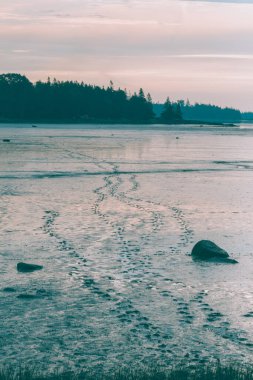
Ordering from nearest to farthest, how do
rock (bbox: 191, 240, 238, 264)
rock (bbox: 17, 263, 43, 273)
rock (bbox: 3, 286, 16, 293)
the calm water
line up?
the calm water < rock (bbox: 3, 286, 16, 293) < rock (bbox: 17, 263, 43, 273) < rock (bbox: 191, 240, 238, 264)

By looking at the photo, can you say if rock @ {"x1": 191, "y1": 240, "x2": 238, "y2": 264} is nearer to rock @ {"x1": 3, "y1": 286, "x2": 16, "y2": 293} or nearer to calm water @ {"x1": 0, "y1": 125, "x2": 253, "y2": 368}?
calm water @ {"x1": 0, "y1": 125, "x2": 253, "y2": 368}

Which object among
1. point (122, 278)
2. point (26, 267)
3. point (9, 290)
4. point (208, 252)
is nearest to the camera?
point (9, 290)

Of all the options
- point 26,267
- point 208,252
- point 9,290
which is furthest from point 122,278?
point 208,252

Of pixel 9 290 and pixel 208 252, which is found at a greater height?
pixel 208 252

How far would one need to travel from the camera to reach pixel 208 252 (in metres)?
13.9

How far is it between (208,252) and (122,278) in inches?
103

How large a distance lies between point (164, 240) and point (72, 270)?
3755mm

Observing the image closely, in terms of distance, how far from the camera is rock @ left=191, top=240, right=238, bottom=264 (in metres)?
13.9

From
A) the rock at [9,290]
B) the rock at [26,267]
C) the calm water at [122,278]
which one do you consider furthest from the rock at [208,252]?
the rock at [9,290]

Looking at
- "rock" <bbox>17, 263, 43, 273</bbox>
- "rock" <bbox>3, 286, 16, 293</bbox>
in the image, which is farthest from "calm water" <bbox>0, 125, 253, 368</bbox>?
"rock" <bbox>17, 263, 43, 273</bbox>

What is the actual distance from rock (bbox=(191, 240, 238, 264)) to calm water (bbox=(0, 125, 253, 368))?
31 centimetres

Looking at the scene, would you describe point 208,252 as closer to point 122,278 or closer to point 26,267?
point 122,278

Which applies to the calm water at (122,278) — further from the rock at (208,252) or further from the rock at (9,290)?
the rock at (208,252)

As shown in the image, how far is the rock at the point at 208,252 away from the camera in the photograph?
13.9 meters
